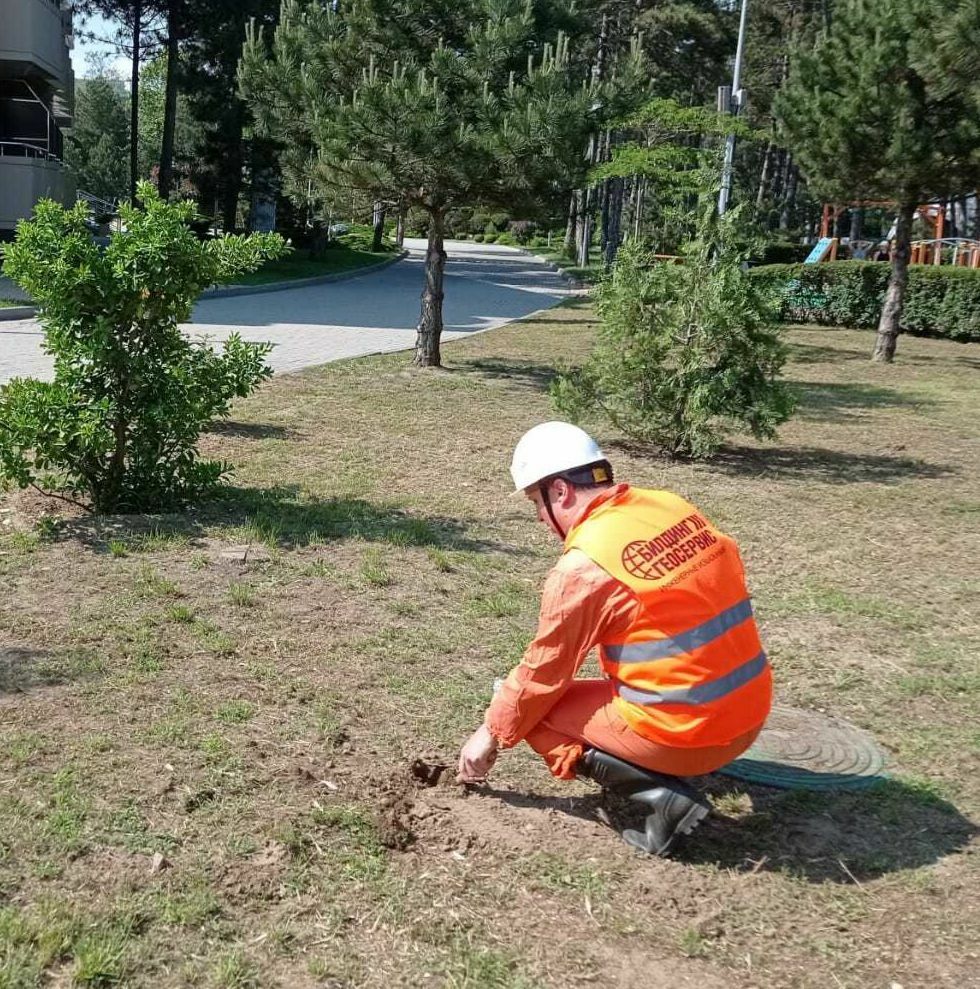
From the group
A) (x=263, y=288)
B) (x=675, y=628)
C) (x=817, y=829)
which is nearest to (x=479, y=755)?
(x=675, y=628)

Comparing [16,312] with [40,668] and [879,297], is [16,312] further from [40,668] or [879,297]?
[879,297]

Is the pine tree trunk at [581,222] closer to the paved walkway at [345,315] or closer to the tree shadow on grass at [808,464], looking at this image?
the paved walkway at [345,315]

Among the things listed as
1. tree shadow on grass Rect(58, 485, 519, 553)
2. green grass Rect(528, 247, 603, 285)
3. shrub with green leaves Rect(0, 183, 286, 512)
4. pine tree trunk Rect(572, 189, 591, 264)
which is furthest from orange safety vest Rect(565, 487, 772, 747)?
green grass Rect(528, 247, 603, 285)

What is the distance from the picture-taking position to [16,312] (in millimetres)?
17406

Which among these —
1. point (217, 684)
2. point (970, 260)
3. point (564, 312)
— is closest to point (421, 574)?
point (217, 684)

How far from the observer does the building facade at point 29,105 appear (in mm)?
24875

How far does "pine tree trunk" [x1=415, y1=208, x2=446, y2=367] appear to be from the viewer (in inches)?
542

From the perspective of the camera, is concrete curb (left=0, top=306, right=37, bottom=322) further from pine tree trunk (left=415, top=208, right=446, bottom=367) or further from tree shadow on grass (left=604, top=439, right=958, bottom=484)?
tree shadow on grass (left=604, top=439, right=958, bottom=484)

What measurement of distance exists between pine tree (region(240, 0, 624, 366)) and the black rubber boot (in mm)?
8993

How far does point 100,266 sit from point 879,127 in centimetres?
1240

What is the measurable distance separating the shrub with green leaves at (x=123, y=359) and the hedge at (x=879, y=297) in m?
15.6

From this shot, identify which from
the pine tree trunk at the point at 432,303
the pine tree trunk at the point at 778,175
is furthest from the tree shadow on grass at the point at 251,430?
the pine tree trunk at the point at 778,175

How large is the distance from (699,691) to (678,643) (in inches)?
6.1

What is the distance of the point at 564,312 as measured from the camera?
2406 centimetres
